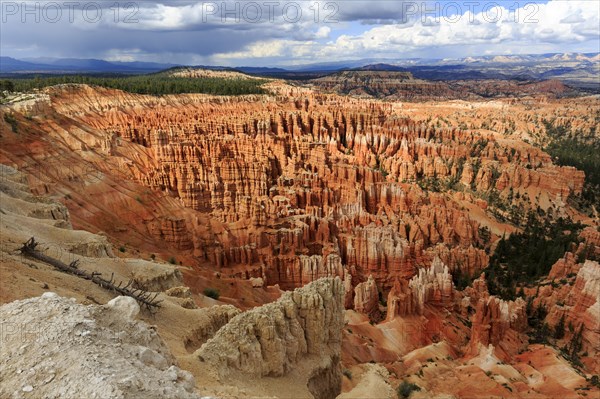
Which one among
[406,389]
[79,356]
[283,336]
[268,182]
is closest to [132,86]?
[268,182]

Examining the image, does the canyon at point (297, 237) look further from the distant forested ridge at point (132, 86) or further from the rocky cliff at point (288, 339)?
the distant forested ridge at point (132, 86)

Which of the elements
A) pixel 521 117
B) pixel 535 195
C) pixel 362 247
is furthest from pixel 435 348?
pixel 521 117

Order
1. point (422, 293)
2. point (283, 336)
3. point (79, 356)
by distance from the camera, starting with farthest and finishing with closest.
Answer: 1. point (422, 293)
2. point (283, 336)
3. point (79, 356)

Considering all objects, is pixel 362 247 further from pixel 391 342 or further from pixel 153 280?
pixel 153 280

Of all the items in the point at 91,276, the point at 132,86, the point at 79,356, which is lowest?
the point at 91,276

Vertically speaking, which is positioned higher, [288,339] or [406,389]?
[288,339]

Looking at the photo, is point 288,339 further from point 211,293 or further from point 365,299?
point 365,299
